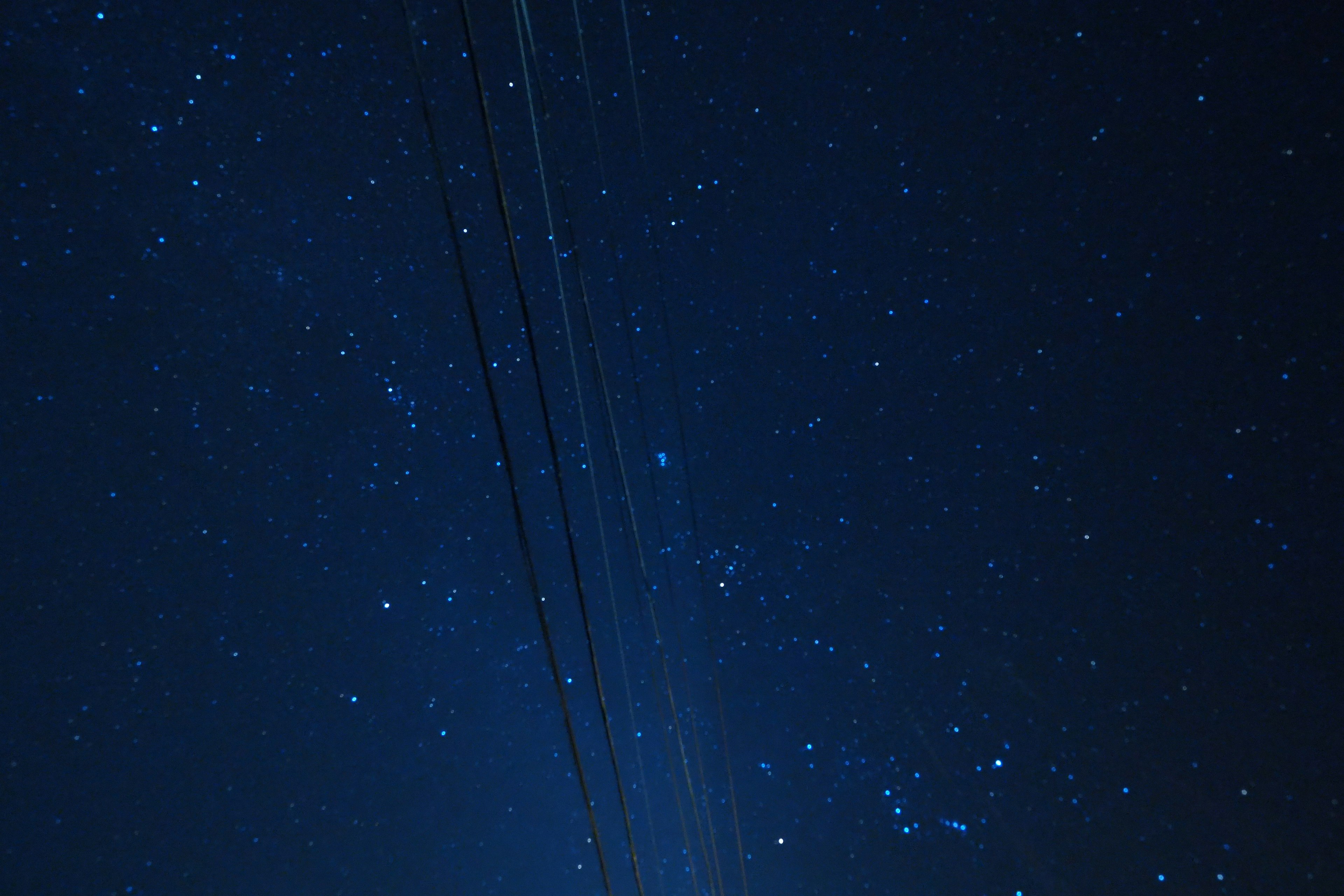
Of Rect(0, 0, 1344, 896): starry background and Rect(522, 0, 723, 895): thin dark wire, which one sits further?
Rect(522, 0, 723, 895): thin dark wire

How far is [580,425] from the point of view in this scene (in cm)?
86

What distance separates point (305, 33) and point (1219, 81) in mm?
733

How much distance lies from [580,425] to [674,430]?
0.10m

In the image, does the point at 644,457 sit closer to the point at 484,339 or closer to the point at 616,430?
the point at 616,430

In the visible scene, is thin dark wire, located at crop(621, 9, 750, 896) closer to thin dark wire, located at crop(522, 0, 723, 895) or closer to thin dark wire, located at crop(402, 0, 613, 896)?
thin dark wire, located at crop(522, 0, 723, 895)

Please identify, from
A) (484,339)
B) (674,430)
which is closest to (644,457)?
(674,430)

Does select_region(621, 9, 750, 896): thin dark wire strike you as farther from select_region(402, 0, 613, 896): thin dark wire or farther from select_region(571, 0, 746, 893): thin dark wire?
select_region(402, 0, 613, 896): thin dark wire

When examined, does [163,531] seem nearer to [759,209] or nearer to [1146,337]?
[759,209]

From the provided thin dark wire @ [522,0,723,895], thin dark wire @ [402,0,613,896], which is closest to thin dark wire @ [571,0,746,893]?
thin dark wire @ [522,0,723,895]

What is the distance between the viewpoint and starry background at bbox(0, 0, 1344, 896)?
0.65m

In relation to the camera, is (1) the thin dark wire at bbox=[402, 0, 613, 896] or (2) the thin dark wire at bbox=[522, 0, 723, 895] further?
(2) the thin dark wire at bbox=[522, 0, 723, 895]

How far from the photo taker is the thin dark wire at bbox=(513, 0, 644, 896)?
2.52 ft

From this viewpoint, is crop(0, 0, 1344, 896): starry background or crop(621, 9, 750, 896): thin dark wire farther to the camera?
crop(621, 9, 750, 896): thin dark wire

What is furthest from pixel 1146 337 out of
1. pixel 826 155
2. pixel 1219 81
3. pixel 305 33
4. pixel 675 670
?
pixel 305 33
